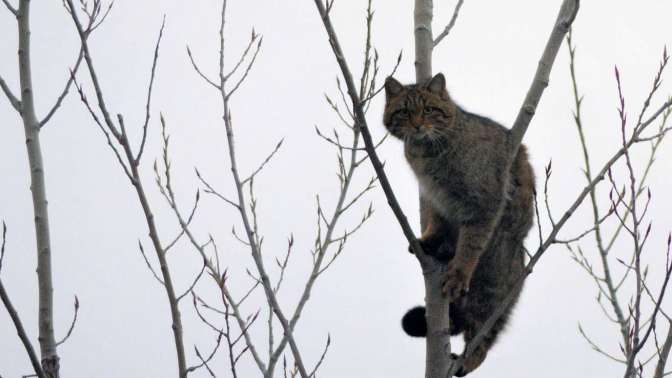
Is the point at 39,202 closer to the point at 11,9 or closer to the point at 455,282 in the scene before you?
the point at 11,9

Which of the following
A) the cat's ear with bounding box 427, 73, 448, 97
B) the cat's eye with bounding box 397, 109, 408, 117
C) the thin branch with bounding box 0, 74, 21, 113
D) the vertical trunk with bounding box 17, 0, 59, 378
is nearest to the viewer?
the vertical trunk with bounding box 17, 0, 59, 378

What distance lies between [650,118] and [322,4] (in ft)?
5.23

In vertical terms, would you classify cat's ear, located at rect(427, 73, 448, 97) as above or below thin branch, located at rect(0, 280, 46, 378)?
above

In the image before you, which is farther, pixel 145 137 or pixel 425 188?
pixel 425 188

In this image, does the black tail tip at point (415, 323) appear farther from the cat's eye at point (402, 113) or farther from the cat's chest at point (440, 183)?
the cat's eye at point (402, 113)

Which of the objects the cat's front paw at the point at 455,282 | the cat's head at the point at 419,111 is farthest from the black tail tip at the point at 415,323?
the cat's head at the point at 419,111

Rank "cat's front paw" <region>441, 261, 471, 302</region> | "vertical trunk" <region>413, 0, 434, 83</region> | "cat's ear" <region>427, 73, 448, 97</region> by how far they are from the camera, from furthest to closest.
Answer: "cat's ear" <region>427, 73, 448, 97</region> < "vertical trunk" <region>413, 0, 434, 83</region> < "cat's front paw" <region>441, 261, 471, 302</region>

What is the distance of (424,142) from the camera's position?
17.7ft

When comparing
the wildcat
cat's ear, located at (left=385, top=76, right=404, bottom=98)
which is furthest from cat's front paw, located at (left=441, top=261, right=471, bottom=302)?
cat's ear, located at (left=385, top=76, right=404, bottom=98)

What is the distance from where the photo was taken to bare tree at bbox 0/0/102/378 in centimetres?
313

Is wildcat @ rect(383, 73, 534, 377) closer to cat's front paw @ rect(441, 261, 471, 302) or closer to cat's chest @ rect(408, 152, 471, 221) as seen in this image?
cat's chest @ rect(408, 152, 471, 221)

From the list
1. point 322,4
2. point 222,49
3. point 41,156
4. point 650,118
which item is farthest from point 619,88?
point 41,156

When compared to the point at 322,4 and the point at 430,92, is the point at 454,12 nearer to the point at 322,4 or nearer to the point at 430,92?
the point at 430,92

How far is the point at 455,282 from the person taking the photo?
457cm
